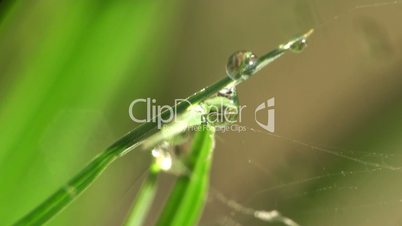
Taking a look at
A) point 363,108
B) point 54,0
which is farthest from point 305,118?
point 54,0

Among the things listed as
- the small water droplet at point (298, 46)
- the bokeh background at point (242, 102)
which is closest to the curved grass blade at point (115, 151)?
the small water droplet at point (298, 46)

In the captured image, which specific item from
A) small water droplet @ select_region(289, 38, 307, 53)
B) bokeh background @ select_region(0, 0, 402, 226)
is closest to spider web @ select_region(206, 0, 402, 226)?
bokeh background @ select_region(0, 0, 402, 226)

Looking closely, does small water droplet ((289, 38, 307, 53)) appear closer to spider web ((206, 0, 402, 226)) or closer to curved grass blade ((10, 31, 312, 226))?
curved grass blade ((10, 31, 312, 226))

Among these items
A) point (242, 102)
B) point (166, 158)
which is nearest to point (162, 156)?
point (166, 158)

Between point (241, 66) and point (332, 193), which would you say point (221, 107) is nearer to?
point (241, 66)

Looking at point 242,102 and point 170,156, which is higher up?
point 242,102

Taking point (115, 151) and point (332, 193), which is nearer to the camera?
point (115, 151)
